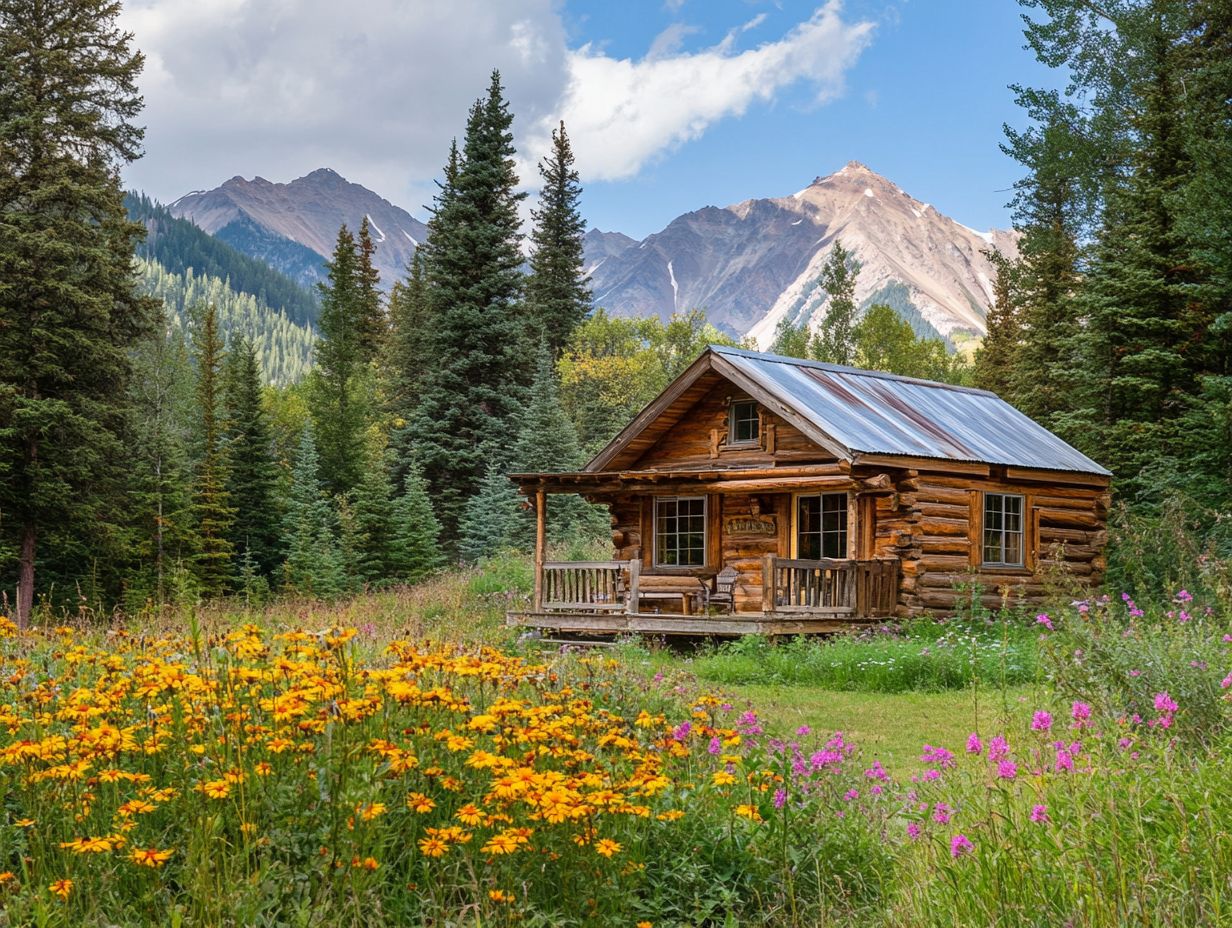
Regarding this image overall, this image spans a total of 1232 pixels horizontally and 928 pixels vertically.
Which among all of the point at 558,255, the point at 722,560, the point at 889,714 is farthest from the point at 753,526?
the point at 558,255

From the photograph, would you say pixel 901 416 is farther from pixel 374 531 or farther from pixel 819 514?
pixel 374 531

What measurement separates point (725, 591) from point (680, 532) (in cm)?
159

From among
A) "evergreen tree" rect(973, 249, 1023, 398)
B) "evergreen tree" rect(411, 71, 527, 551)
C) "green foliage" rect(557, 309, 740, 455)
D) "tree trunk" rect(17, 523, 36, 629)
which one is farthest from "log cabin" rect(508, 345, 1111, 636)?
"green foliage" rect(557, 309, 740, 455)

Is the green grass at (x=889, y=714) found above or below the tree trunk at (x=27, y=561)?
below

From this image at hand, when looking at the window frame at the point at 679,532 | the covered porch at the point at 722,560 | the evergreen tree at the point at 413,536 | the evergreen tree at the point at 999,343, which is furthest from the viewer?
the evergreen tree at the point at 999,343

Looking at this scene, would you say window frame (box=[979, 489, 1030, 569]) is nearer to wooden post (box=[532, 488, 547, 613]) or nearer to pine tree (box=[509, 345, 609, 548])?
wooden post (box=[532, 488, 547, 613])

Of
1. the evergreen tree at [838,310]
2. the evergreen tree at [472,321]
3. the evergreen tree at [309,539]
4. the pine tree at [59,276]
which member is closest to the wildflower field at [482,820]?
the pine tree at [59,276]

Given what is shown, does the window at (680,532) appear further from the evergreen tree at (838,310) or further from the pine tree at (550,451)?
the evergreen tree at (838,310)

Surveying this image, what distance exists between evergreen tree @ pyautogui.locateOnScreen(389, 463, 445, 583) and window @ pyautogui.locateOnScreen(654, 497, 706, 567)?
10.4 metres

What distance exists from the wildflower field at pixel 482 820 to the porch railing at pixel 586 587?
44.6 ft

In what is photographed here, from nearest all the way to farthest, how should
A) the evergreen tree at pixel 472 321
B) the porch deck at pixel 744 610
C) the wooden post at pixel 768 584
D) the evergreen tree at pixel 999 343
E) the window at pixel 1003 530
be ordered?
the wooden post at pixel 768 584
the porch deck at pixel 744 610
the window at pixel 1003 530
the evergreen tree at pixel 472 321
the evergreen tree at pixel 999 343

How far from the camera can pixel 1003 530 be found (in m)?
Result: 21.0

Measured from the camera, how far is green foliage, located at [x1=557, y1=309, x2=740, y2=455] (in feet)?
167

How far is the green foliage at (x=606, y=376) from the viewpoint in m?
50.9
